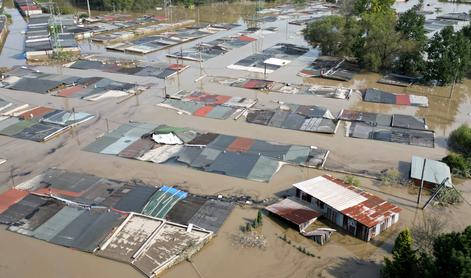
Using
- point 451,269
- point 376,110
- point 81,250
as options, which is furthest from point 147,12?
point 451,269

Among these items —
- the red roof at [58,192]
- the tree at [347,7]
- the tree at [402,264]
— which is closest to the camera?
the tree at [402,264]

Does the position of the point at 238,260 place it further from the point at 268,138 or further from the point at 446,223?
the point at 268,138

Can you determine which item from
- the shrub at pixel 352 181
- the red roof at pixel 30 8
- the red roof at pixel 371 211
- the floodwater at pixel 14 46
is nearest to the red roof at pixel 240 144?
the shrub at pixel 352 181

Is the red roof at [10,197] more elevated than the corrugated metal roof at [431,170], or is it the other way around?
the corrugated metal roof at [431,170]

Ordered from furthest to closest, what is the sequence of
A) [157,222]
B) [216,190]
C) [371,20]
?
[371,20] → [216,190] → [157,222]

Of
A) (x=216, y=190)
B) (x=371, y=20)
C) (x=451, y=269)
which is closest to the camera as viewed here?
(x=451, y=269)

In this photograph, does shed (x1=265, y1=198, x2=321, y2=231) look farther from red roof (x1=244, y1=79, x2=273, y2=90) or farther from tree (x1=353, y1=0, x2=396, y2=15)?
tree (x1=353, y1=0, x2=396, y2=15)

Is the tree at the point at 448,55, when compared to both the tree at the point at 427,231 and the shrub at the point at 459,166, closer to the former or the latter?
the shrub at the point at 459,166
